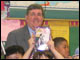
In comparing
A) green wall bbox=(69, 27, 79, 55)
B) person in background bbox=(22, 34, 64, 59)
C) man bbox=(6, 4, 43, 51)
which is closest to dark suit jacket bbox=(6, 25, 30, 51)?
man bbox=(6, 4, 43, 51)

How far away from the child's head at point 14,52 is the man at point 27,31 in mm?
74

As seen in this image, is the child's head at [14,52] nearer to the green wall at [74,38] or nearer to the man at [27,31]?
the man at [27,31]

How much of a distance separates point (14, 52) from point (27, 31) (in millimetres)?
220

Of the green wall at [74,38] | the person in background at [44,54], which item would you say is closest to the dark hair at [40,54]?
the person in background at [44,54]

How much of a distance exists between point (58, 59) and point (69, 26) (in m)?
0.62

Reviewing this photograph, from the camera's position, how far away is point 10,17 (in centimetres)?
156

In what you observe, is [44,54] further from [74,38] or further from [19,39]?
[74,38]

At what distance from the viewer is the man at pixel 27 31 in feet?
4.00

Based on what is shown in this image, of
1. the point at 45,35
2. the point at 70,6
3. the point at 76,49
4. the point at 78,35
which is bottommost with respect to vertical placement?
the point at 76,49

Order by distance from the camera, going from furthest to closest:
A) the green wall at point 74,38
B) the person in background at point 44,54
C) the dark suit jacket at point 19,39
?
the green wall at point 74,38 < the dark suit jacket at point 19,39 < the person in background at point 44,54

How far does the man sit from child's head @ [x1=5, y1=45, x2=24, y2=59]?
74 mm

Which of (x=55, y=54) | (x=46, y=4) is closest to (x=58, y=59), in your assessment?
(x=55, y=54)

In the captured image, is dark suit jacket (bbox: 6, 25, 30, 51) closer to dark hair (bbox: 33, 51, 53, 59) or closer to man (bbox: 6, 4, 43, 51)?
man (bbox: 6, 4, 43, 51)

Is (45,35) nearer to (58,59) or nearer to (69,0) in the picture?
(58,59)
